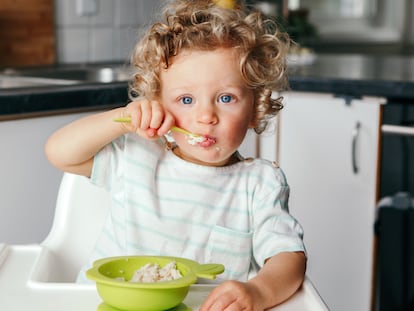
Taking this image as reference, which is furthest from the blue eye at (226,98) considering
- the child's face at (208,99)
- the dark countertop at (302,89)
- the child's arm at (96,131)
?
the dark countertop at (302,89)

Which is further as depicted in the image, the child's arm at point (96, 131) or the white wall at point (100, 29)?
the white wall at point (100, 29)

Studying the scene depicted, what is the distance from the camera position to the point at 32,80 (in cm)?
218

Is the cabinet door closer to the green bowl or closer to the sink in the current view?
the sink

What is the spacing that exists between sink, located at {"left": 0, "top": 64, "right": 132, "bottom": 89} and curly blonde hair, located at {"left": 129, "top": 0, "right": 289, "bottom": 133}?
36.4 inches

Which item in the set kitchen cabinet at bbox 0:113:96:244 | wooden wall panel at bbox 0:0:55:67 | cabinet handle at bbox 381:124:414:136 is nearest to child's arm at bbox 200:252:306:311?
kitchen cabinet at bbox 0:113:96:244

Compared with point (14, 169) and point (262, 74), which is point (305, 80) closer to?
point (14, 169)

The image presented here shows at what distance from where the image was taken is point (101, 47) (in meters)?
2.66

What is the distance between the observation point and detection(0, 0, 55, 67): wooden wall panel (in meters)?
2.29

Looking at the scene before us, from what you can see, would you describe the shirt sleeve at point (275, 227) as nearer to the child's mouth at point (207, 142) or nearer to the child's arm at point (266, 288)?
the child's arm at point (266, 288)

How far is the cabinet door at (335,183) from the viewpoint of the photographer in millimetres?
2119

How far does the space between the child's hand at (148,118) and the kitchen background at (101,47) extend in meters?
0.74

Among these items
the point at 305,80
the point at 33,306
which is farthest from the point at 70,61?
the point at 33,306

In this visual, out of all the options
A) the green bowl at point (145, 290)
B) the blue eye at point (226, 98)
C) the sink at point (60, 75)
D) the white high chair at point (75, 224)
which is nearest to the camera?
the green bowl at point (145, 290)

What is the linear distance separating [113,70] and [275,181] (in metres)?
1.41
